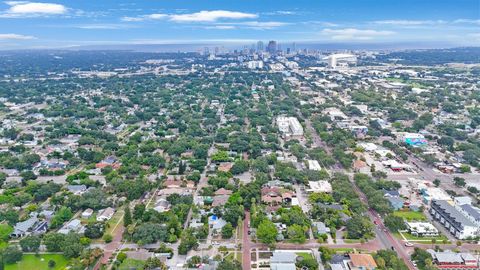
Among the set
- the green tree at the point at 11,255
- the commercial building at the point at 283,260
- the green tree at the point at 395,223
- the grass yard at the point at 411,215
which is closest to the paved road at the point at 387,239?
the green tree at the point at 395,223

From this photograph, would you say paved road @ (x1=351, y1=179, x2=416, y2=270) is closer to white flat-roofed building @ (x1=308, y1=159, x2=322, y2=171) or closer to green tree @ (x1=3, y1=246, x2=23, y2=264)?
white flat-roofed building @ (x1=308, y1=159, x2=322, y2=171)

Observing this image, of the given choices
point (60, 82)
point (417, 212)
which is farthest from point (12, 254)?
point (60, 82)

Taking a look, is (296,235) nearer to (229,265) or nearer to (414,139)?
(229,265)

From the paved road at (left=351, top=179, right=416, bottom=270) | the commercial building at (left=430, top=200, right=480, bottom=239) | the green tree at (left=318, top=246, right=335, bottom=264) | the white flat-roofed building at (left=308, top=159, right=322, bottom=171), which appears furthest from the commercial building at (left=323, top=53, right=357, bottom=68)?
the green tree at (left=318, top=246, right=335, bottom=264)

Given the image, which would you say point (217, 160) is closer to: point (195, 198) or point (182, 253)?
point (195, 198)

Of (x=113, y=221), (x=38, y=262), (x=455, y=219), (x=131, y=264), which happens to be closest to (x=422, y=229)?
(x=455, y=219)
